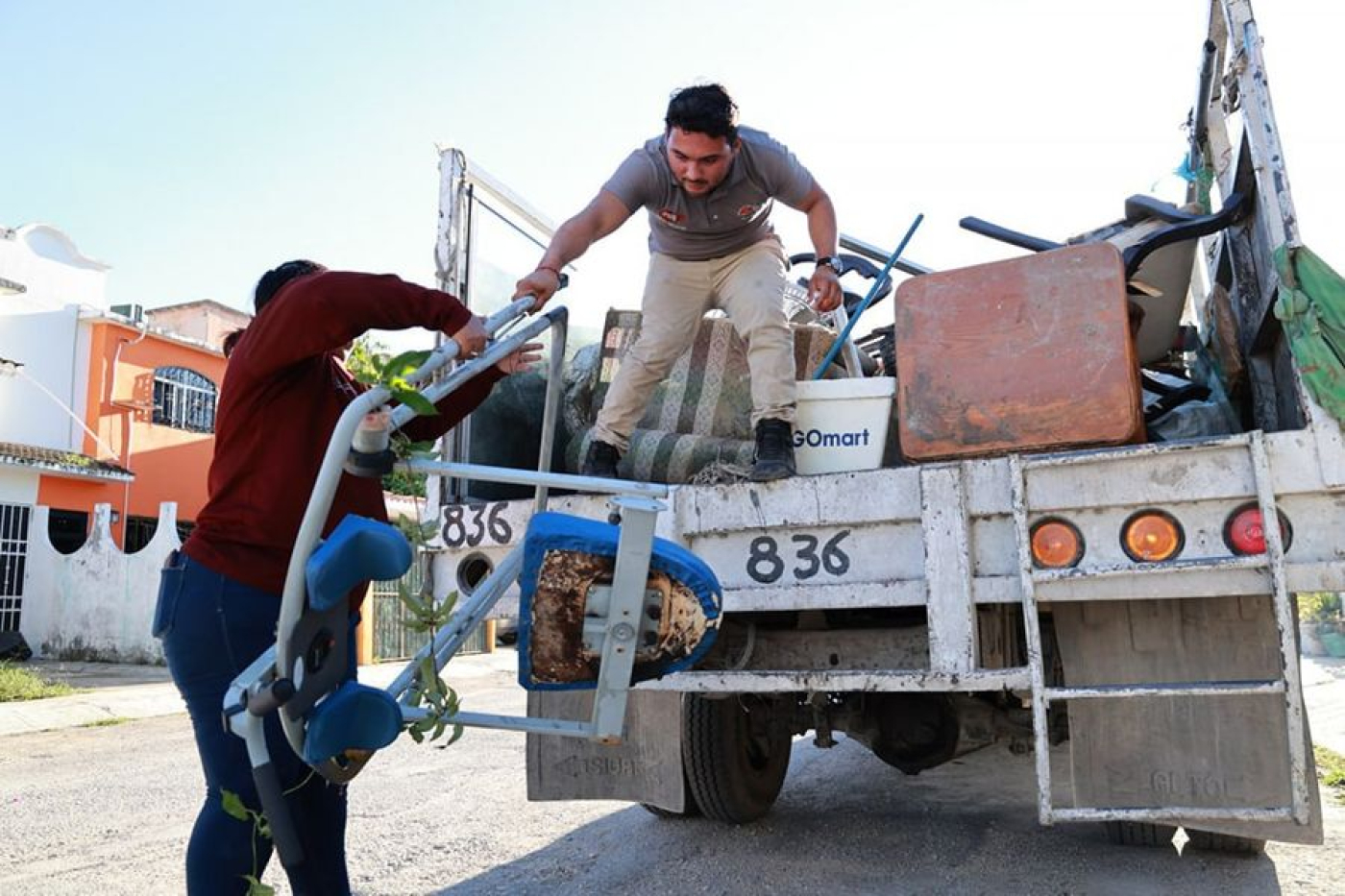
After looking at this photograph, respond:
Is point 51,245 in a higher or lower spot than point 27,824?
higher

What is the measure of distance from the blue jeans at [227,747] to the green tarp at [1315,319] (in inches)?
97.7

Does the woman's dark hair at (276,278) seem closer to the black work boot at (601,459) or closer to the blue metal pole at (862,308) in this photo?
the black work boot at (601,459)

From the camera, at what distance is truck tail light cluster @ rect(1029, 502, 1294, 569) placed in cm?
254

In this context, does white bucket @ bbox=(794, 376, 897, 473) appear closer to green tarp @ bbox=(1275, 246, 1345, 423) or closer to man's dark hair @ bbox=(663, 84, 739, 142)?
man's dark hair @ bbox=(663, 84, 739, 142)

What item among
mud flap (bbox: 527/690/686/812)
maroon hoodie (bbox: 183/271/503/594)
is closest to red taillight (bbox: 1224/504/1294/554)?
mud flap (bbox: 527/690/686/812)

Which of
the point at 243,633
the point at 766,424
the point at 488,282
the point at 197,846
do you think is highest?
the point at 488,282

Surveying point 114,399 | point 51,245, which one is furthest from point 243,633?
point 51,245

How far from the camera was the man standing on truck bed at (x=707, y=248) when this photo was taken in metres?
3.26

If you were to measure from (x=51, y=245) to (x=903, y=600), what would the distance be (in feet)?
66.3

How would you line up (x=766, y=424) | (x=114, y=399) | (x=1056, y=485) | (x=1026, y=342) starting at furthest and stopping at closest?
1. (x=114, y=399)
2. (x=766, y=424)
3. (x=1026, y=342)
4. (x=1056, y=485)

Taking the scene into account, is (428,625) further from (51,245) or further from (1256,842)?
(51,245)

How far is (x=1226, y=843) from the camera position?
11.4ft

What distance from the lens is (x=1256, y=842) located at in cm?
344

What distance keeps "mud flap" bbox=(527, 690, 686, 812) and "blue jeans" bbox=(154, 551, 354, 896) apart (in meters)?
1.20
